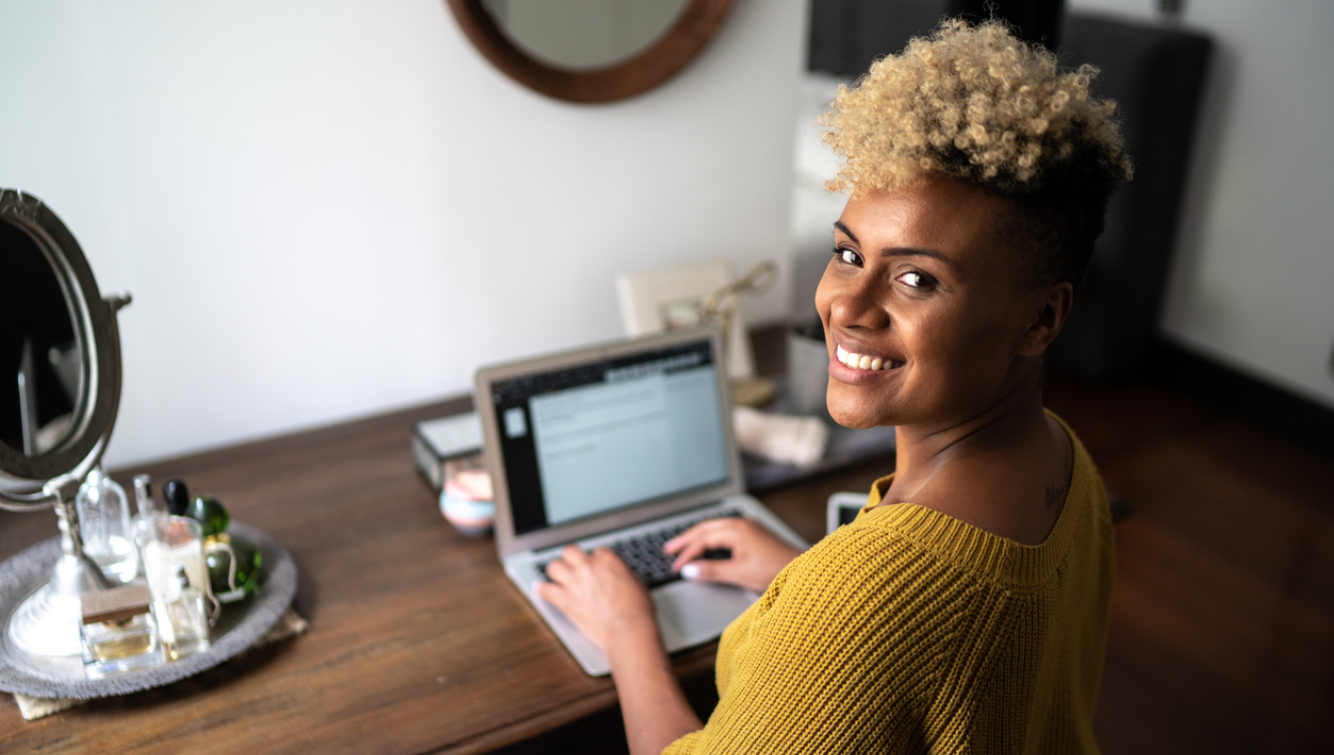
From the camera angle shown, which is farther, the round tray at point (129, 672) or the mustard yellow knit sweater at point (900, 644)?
the round tray at point (129, 672)

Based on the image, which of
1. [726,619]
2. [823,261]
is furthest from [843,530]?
[823,261]

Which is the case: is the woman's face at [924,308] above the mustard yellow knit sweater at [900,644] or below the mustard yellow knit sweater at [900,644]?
above

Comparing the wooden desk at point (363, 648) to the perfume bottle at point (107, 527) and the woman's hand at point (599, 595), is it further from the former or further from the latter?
the perfume bottle at point (107, 527)

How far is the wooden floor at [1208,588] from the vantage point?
50.8 inches

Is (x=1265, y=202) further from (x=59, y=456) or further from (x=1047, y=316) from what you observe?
(x=59, y=456)

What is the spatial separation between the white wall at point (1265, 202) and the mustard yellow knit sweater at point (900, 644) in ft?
5.84

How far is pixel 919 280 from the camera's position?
698 millimetres

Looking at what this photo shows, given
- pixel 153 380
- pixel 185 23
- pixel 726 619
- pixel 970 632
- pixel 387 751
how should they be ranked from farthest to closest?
pixel 153 380 < pixel 185 23 < pixel 726 619 < pixel 387 751 < pixel 970 632

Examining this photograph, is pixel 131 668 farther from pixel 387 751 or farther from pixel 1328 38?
pixel 1328 38

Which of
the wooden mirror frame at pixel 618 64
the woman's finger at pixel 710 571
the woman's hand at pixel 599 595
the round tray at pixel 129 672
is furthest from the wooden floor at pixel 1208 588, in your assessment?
the wooden mirror frame at pixel 618 64

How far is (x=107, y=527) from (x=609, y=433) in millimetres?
599

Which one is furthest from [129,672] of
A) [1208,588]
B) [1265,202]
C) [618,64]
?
[1265,202]

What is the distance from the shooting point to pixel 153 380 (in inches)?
54.5

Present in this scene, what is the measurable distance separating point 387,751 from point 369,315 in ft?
2.54
